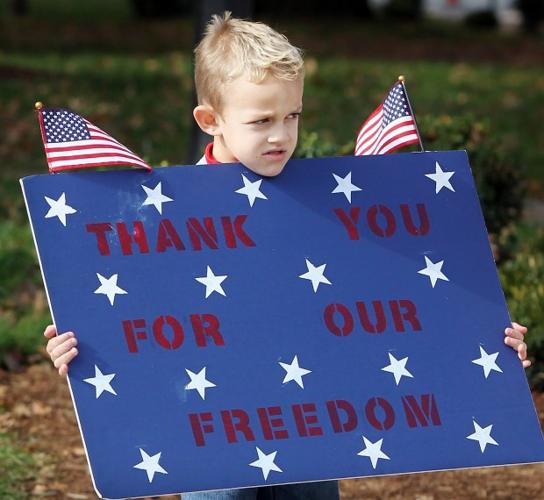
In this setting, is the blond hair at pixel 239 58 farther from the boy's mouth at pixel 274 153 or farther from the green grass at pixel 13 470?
the green grass at pixel 13 470

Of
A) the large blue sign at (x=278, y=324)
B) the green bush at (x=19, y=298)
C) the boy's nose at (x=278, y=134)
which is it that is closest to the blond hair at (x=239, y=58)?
the boy's nose at (x=278, y=134)

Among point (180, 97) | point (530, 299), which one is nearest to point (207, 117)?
point (530, 299)

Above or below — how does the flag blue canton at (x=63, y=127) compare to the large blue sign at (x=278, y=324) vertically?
above

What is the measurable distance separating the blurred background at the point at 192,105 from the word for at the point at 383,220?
1.63 ft

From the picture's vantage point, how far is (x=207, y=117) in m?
3.31

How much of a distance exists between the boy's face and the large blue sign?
8cm

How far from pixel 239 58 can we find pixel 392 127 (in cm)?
69

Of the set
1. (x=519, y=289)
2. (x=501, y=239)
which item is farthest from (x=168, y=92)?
(x=519, y=289)

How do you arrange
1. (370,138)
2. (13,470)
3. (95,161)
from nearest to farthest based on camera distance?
(95,161), (370,138), (13,470)

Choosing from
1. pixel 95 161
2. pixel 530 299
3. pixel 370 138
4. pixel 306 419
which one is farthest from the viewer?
pixel 530 299

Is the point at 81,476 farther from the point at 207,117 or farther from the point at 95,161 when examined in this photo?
the point at 207,117

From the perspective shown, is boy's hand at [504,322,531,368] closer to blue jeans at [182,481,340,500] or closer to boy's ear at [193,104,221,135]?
blue jeans at [182,481,340,500]

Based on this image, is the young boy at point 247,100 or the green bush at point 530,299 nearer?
the young boy at point 247,100

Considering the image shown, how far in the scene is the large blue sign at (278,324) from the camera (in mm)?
3154
